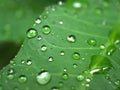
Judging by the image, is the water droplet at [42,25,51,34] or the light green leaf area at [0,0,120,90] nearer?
the light green leaf area at [0,0,120,90]

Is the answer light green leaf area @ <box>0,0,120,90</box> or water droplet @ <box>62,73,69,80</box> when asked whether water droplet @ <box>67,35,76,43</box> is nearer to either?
light green leaf area @ <box>0,0,120,90</box>

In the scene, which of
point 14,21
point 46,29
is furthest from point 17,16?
point 46,29

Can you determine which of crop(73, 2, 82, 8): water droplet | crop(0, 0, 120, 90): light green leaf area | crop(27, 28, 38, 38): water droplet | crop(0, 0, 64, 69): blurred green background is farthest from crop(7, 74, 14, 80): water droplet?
crop(0, 0, 64, 69): blurred green background

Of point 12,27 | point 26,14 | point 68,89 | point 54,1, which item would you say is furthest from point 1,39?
point 68,89

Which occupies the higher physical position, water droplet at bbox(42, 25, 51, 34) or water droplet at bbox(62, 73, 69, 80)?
water droplet at bbox(42, 25, 51, 34)

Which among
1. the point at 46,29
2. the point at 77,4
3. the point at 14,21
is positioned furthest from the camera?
the point at 14,21

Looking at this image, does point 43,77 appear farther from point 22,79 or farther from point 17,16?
point 17,16

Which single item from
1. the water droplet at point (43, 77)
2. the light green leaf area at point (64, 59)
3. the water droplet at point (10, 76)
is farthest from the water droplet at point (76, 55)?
the water droplet at point (10, 76)
